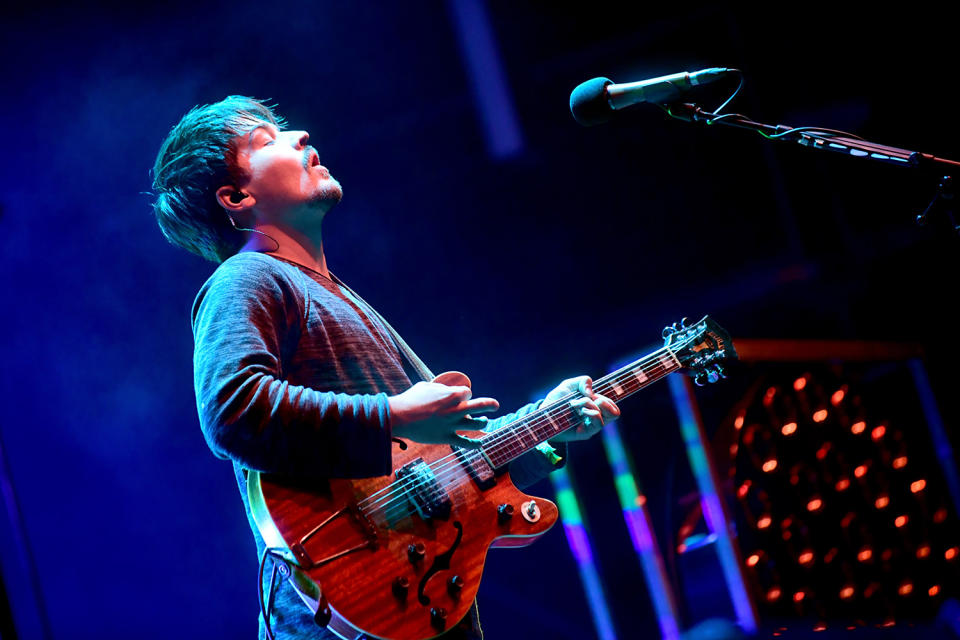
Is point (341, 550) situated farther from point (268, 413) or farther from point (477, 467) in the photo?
point (477, 467)

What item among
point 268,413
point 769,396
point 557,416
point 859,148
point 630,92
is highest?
point 630,92

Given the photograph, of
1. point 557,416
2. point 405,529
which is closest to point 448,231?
point 557,416

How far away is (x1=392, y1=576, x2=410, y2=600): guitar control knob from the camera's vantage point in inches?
67.9

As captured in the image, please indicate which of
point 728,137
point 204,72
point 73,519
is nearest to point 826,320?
point 728,137

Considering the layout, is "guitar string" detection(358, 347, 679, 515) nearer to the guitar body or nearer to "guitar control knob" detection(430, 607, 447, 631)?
the guitar body

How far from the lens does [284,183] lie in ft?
7.50

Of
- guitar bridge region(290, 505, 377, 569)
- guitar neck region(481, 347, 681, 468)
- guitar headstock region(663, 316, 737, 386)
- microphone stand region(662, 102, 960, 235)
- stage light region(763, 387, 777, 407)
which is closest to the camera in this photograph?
guitar bridge region(290, 505, 377, 569)

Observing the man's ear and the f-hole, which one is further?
the man's ear

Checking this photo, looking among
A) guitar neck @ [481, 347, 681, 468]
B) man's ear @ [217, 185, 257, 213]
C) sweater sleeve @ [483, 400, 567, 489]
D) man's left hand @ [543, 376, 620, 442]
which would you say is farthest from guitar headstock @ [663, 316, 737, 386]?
man's ear @ [217, 185, 257, 213]

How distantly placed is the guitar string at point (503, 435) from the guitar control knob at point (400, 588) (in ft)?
0.52

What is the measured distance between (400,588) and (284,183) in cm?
119

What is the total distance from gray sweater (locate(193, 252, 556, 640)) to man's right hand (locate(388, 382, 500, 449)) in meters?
0.04

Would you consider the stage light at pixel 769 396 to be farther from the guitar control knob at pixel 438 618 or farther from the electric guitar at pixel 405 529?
the guitar control knob at pixel 438 618

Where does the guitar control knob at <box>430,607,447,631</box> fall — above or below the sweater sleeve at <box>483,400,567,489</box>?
below
